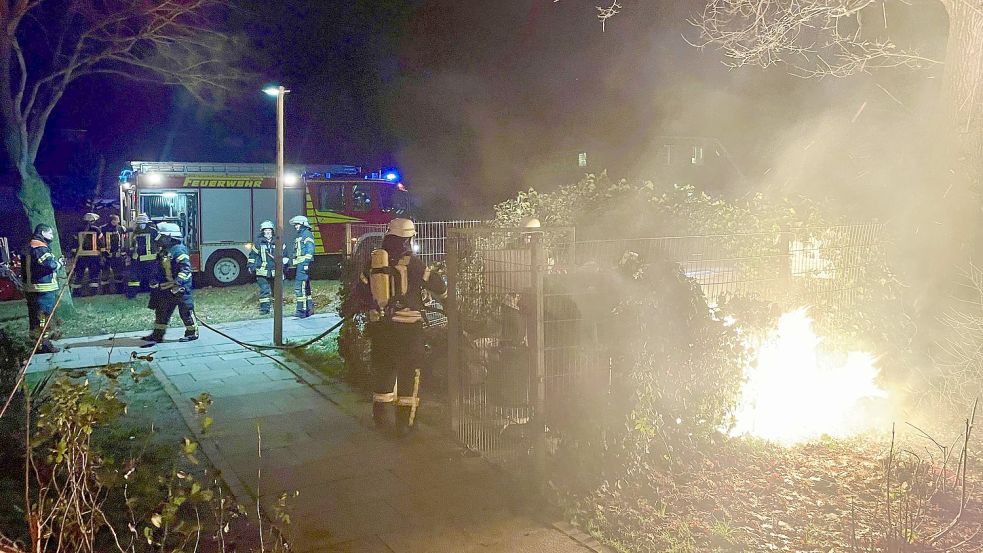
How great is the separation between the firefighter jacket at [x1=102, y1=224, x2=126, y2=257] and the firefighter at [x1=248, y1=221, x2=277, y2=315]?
4975 millimetres

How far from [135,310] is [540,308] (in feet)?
35.9

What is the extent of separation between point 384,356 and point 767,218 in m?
5.47

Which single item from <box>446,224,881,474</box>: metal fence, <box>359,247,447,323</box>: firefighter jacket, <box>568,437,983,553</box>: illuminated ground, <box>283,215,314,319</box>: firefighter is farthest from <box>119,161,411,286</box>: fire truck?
<box>568,437,983,553</box>: illuminated ground

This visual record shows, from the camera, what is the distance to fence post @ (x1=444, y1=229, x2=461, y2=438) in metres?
5.48

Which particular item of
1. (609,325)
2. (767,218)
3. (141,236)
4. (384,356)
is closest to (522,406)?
(609,325)

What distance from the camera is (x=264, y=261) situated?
12.5 metres

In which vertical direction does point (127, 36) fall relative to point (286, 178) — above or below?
above

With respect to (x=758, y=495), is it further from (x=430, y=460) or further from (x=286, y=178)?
(x=286, y=178)

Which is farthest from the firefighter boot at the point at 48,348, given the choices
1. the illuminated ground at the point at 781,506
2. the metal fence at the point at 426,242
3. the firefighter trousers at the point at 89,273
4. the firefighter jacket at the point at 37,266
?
the illuminated ground at the point at 781,506

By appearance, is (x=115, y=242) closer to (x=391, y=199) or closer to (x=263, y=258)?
(x=263, y=258)

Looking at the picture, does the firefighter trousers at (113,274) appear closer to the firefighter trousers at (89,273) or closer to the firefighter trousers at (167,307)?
the firefighter trousers at (89,273)

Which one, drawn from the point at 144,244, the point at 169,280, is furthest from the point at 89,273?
the point at 169,280

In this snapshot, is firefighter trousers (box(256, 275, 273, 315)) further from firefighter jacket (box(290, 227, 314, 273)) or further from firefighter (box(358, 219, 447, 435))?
firefighter (box(358, 219, 447, 435))

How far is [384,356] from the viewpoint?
5.89m
